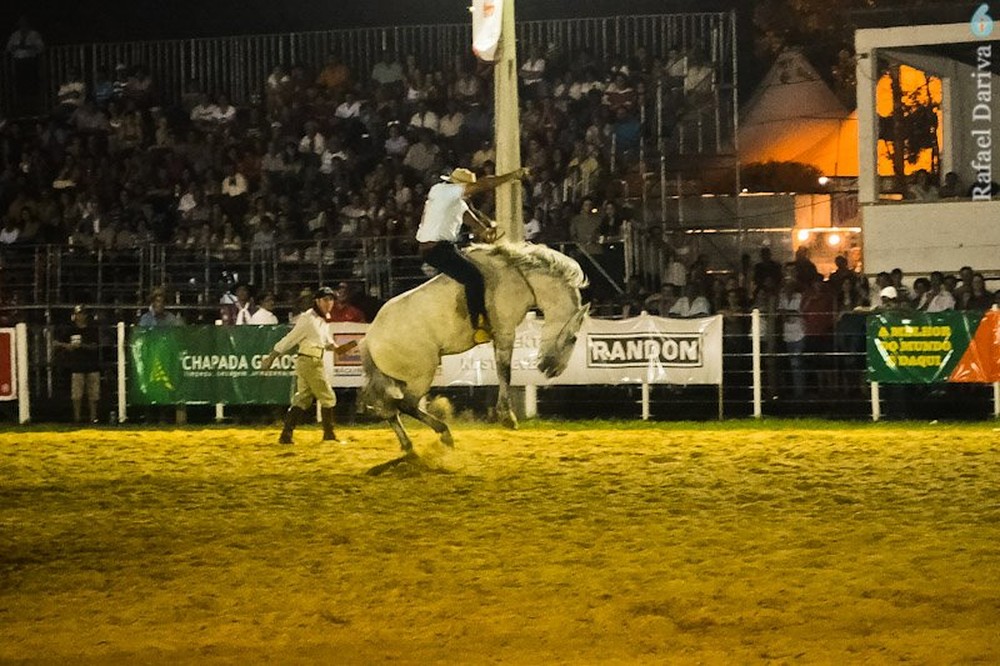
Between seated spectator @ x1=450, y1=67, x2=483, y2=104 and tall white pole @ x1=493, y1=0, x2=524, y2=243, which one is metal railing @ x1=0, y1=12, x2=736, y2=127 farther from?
tall white pole @ x1=493, y1=0, x2=524, y2=243

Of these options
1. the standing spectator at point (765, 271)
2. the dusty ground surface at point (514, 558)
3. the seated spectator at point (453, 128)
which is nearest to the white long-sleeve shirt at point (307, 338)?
the dusty ground surface at point (514, 558)

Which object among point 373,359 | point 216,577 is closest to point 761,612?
point 216,577

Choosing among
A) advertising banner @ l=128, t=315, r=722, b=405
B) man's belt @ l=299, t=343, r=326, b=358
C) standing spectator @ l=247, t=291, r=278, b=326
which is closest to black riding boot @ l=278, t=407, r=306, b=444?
man's belt @ l=299, t=343, r=326, b=358

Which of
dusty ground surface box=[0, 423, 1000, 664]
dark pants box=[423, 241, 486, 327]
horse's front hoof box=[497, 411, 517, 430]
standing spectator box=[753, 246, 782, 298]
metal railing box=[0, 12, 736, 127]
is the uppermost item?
metal railing box=[0, 12, 736, 127]

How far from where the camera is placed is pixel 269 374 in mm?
19609

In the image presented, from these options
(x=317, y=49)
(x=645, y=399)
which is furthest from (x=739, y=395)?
(x=317, y=49)

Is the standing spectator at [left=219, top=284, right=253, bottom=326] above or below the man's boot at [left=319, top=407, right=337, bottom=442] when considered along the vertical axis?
above

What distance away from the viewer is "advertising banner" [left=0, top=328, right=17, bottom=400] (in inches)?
798

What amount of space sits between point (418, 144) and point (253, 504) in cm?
1493

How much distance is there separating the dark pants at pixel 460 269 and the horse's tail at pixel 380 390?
1008 mm

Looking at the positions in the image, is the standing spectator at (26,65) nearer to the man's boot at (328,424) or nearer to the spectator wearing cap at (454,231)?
the man's boot at (328,424)

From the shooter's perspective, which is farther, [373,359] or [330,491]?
[373,359]

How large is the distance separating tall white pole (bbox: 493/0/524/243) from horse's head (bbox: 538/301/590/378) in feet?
11.6

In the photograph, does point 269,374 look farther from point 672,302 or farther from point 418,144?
point 418,144
